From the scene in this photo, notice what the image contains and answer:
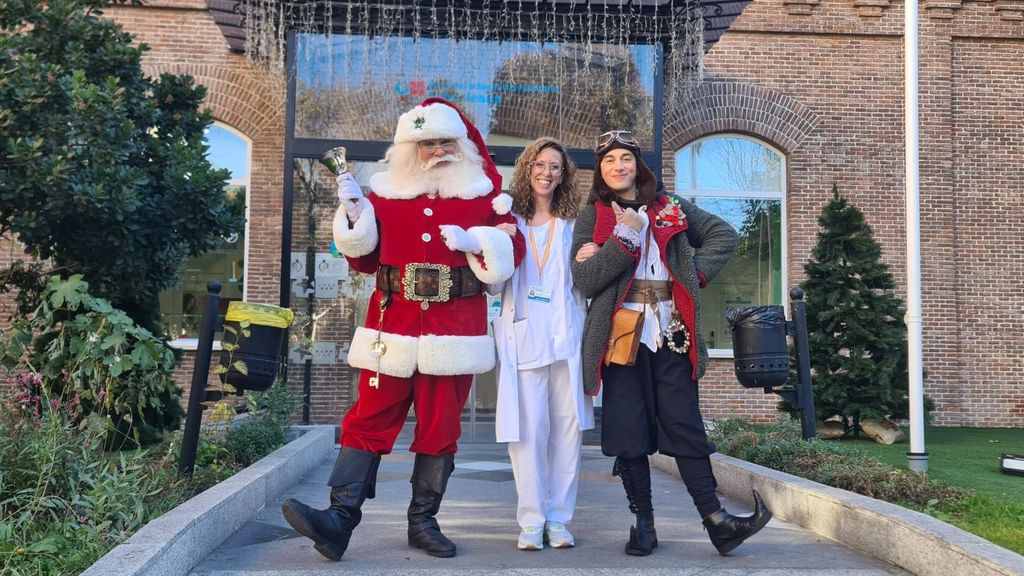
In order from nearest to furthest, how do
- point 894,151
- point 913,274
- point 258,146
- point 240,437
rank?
point 240,437 < point 913,274 < point 258,146 < point 894,151

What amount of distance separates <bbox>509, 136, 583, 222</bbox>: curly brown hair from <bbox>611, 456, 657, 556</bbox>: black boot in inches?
47.1

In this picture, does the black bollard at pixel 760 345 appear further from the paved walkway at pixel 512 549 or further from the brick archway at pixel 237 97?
the brick archway at pixel 237 97

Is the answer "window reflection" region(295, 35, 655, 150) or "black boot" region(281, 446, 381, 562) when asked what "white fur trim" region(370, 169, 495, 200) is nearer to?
"black boot" region(281, 446, 381, 562)

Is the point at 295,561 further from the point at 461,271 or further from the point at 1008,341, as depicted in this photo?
the point at 1008,341

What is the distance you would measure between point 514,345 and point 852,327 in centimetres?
623

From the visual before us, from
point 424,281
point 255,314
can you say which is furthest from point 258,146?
point 424,281

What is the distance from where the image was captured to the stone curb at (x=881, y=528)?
123 inches

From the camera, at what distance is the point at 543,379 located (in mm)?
4020

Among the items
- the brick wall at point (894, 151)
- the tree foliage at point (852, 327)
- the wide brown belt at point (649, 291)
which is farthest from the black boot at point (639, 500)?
the brick wall at point (894, 151)

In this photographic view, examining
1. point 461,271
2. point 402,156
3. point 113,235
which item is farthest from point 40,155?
point 461,271

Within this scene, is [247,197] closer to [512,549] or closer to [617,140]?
[617,140]

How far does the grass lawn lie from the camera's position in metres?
4.02

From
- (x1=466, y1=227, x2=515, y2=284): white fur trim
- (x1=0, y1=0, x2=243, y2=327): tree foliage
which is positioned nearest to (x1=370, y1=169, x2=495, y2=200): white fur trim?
(x1=466, y1=227, x2=515, y2=284): white fur trim

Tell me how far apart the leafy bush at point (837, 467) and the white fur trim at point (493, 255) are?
2.31 metres
